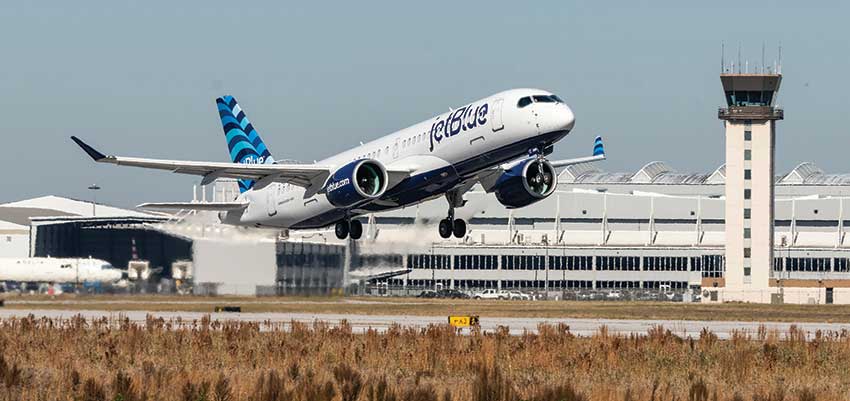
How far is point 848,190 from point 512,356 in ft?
505

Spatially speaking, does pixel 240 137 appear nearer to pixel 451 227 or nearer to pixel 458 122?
pixel 451 227

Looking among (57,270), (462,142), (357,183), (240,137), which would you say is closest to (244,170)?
(357,183)

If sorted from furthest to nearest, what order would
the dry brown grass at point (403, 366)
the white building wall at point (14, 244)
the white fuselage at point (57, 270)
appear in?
the white building wall at point (14, 244) → the white fuselage at point (57, 270) → the dry brown grass at point (403, 366)

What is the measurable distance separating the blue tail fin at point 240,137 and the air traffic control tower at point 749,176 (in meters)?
70.3

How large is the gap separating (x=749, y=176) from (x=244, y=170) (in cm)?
8655

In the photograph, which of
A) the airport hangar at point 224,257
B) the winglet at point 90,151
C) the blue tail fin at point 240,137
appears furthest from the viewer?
the airport hangar at point 224,257

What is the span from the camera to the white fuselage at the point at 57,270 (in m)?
87.1

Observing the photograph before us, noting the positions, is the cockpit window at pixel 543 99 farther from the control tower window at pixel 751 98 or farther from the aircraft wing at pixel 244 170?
the control tower window at pixel 751 98

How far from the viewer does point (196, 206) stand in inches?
2608

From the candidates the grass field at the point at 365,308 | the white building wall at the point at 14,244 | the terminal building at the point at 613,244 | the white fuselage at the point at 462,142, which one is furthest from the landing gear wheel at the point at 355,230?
the white building wall at the point at 14,244

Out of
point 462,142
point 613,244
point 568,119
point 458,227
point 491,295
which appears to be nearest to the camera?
point 568,119

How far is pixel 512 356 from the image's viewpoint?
133 feet

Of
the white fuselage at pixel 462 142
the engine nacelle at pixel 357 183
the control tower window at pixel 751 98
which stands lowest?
the engine nacelle at pixel 357 183

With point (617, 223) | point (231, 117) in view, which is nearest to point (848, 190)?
point (617, 223)
